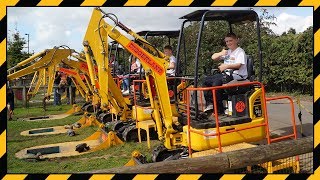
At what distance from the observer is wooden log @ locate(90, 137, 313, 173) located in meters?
4.09

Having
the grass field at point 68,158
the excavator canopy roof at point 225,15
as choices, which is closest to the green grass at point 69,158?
the grass field at point 68,158

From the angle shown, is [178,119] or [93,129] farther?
[93,129]

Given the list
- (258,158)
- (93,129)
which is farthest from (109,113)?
(258,158)

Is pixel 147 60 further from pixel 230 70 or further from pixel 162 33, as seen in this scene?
pixel 162 33

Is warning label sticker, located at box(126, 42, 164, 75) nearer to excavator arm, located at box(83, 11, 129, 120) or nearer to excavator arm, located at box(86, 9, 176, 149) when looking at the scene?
excavator arm, located at box(86, 9, 176, 149)

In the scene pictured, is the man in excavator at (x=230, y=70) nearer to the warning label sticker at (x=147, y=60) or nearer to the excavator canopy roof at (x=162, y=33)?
Result: the warning label sticker at (x=147, y=60)

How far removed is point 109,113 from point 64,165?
4683 millimetres

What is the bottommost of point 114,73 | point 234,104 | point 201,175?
point 201,175

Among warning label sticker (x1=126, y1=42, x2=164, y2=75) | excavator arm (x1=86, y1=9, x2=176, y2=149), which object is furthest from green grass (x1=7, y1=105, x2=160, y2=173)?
warning label sticker (x1=126, y1=42, x2=164, y2=75)

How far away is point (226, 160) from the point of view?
440cm

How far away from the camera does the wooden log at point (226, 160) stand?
4.09 m

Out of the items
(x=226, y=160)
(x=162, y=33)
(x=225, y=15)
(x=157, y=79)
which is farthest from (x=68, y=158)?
(x=226, y=160)

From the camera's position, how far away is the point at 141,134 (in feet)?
31.7

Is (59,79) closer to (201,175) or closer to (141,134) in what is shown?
(141,134)
